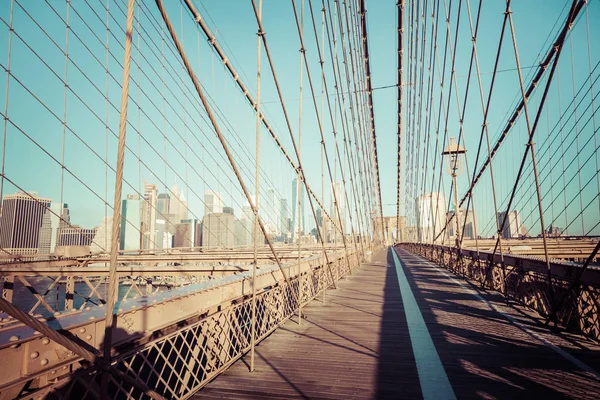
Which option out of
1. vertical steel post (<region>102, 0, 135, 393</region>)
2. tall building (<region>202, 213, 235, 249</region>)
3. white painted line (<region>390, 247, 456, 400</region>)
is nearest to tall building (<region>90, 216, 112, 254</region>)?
tall building (<region>202, 213, 235, 249</region>)

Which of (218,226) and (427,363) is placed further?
(218,226)

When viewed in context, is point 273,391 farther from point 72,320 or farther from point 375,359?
point 72,320

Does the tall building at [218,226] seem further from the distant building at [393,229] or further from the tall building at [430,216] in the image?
the distant building at [393,229]

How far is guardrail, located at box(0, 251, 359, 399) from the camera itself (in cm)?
159

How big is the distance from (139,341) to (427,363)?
3011 mm

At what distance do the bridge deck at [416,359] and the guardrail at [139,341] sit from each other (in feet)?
1.06

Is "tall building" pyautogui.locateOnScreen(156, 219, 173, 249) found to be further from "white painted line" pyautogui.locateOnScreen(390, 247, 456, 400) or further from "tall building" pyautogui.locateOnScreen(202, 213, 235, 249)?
"white painted line" pyautogui.locateOnScreen(390, 247, 456, 400)

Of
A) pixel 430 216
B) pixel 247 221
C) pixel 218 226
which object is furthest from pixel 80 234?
pixel 430 216

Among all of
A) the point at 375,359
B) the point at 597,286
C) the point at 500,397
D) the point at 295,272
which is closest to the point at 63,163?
the point at 295,272

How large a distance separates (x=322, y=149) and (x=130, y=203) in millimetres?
7030

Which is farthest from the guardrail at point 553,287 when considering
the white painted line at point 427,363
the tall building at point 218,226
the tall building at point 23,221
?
the tall building at point 23,221

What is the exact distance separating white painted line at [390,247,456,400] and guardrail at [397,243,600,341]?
1915mm

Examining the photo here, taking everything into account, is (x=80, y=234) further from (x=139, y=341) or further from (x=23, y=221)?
(x=139, y=341)

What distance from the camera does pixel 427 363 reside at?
11.8 feet
